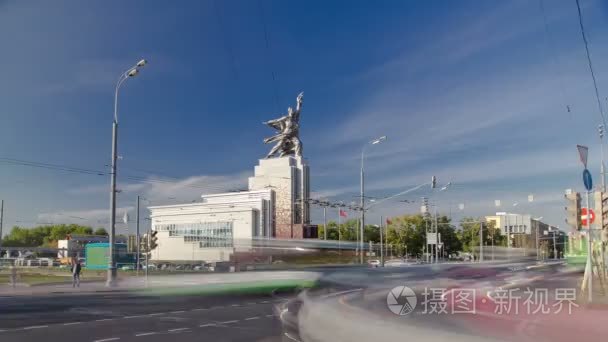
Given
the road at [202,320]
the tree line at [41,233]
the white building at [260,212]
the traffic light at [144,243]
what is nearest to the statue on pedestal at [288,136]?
the white building at [260,212]

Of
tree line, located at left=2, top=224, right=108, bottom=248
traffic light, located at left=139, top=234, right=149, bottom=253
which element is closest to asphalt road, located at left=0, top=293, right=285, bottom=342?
traffic light, located at left=139, top=234, right=149, bottom=253

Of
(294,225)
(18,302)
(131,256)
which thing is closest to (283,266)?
(18,302)

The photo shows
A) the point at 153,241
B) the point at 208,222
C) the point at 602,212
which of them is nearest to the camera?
the point at 602,212

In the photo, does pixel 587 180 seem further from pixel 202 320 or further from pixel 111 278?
pixel 111 278

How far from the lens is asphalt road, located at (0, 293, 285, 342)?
42.8 feet

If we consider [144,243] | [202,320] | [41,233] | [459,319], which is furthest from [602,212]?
[41,233]

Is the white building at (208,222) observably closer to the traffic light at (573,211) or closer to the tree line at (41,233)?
the traffic light at (573,211)

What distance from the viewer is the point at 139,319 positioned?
53.9 ft

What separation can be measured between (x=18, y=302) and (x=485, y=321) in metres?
18.3

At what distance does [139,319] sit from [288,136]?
5545cm

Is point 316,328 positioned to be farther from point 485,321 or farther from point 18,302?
point 18,302

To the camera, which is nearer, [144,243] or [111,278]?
[111,278]

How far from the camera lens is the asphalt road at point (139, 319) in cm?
1305

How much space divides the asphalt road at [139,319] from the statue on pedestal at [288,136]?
155 feet
